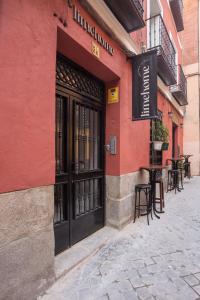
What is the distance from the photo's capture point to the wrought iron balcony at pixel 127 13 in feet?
12.2

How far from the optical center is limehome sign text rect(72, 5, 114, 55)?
2903mm

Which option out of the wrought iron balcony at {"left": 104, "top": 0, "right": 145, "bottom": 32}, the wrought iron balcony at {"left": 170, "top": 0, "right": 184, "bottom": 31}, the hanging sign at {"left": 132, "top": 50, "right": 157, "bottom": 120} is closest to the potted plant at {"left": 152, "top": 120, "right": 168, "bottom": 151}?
the hanging sign at {"left": 132, "top": 50, "right": 157, "bottom": 120}

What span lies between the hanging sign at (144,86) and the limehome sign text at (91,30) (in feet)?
2.76

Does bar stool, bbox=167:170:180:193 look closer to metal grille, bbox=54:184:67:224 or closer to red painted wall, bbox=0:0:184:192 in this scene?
metal grille, bbox=54:184:67:224

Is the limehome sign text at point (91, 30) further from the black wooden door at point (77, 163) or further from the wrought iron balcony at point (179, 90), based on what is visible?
the wrought iron balcony at point (179, 90)

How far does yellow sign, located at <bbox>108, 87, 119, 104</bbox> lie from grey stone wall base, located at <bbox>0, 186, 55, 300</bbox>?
2.46m

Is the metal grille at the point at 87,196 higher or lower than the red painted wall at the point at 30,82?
lower

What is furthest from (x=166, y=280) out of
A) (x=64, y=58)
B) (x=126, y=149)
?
(x=64, y=58)

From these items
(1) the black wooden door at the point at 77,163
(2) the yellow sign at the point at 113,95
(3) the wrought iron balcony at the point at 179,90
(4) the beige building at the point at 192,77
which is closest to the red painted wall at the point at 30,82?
(1) the black wooden door at the point at 77,163

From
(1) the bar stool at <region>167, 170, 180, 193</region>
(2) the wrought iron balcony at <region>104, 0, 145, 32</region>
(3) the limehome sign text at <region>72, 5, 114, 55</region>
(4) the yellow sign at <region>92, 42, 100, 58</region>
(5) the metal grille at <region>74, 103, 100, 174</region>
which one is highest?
(2) the wrought iron balcony at <region>104, 0, 145, 32</region>

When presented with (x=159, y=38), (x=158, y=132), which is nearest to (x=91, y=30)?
(x=159, y=38)

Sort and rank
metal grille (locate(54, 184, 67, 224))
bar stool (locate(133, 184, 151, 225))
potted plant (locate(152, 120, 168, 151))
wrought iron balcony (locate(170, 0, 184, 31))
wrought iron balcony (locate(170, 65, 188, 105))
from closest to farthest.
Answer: metal grille (locate(54, 184, 67, 224)), bar stool (locate(133, 184, 151, 225)), potted plant (locate(152, 120, 168, 151)), wrought iron balcony (locate(170, 0, 184, 31)), wrought iron balcony (locate(170, 65, 188, 105))

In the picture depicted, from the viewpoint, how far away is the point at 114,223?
13.9 ft

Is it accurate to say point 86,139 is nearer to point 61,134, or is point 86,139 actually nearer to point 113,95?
point 61,134
